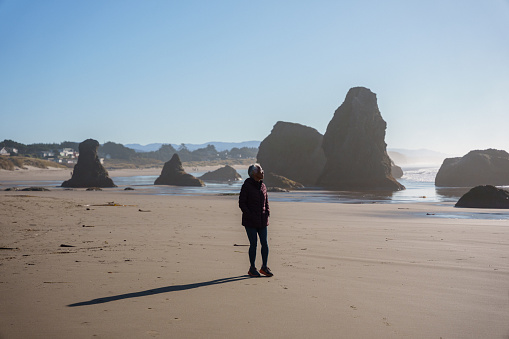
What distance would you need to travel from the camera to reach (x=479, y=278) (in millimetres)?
7133

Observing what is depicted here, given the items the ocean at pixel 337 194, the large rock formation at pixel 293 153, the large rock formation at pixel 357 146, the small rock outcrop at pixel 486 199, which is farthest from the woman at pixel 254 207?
the large rock formation at pixel 293 153

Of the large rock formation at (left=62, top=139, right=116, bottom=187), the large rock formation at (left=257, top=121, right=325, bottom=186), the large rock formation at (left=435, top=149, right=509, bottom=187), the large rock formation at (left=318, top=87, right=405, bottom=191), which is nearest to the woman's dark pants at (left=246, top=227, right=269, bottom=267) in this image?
the large rock formation at (left=62, top=139, right=116, bottom=187)

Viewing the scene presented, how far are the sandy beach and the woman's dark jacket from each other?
2.93 ft

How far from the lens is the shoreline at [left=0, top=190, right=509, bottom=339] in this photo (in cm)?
495

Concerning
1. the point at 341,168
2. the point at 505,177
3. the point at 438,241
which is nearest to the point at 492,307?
the point at 438,241

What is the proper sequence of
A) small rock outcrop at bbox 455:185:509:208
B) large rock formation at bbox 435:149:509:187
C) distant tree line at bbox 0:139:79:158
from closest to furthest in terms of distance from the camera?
small rock outcrop at bbox 455:185:509:208, large rock formation at bbox 435:149:509:187, distant tree line at bbox 0:139:79:158

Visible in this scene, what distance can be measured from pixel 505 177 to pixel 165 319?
71747 millimetres

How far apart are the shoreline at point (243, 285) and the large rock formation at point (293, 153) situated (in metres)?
62.9

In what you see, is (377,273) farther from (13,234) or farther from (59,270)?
(13,234)

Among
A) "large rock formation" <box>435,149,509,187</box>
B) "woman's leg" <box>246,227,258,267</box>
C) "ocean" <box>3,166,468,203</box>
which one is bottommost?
"ocean" <box>3,166,468,203</box>

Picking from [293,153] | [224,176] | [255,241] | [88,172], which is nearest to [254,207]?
[255,241]

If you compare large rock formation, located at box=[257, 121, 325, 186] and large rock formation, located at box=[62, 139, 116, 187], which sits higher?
large rock formation, located at box=[257, 121, 325, 186]

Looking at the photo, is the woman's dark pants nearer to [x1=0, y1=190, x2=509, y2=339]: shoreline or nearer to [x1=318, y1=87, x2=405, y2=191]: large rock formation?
[x1=0, y1=190, x2=509, y2=339]: shoreline

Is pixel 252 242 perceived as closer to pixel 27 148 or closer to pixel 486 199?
pixel 486 199
